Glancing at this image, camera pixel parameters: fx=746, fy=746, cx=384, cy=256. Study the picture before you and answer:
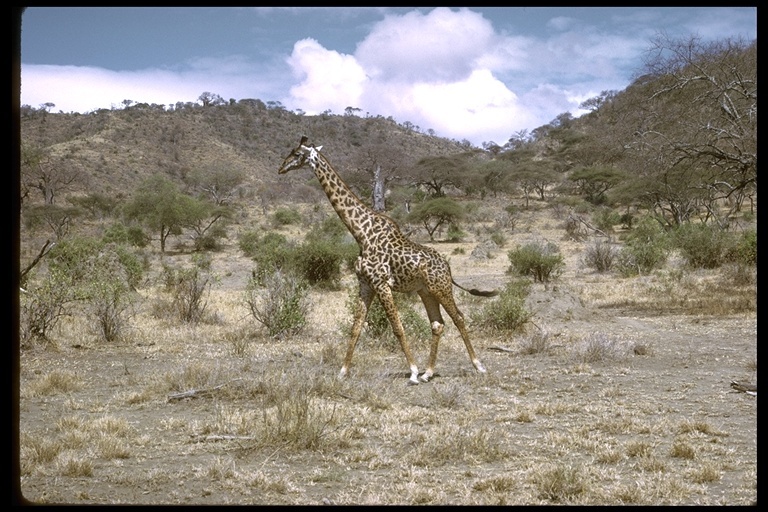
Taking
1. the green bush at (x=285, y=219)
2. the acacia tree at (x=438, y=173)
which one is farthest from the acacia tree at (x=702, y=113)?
the acacia tree at (x=438, y=173)

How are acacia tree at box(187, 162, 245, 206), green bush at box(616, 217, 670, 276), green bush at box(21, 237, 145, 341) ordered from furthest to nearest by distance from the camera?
acacia tree at box(187, 162, 245, 206), green bush at box(616, 217, 670, 276), green bush at box(21, 237, 145, 341)

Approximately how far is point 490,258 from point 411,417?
1989 cm

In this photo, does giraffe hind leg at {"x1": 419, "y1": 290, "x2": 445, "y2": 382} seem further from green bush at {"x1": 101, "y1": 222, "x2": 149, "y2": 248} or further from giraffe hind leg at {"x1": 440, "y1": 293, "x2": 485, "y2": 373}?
green bush at {"x1": 101, "y1": 222, "x2": 149, "y2": 248}

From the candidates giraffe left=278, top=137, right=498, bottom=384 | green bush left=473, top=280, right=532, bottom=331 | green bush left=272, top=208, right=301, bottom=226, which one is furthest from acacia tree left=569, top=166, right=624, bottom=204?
giraffe left=278, top=137, right=498, bottom=384

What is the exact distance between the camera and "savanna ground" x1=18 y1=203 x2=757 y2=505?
15.6 feet

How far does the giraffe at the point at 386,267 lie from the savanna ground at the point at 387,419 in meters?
0.46

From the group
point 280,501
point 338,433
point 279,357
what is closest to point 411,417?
point 338,433

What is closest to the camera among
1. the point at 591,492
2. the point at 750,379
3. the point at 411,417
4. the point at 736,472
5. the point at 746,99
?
the point at 591,492

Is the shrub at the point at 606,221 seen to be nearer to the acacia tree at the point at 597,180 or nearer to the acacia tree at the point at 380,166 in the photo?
the acacia tree at the point at 597,180

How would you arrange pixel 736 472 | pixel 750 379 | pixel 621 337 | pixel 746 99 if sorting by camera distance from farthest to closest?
pixel 746 99, pixel 621 337, pixel 750 379, pixel 736 472

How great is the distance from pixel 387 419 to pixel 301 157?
133 inches

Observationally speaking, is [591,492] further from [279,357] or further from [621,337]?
[621,337]

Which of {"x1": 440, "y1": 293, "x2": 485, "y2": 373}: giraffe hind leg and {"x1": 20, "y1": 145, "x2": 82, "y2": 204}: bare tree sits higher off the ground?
{"x1": 20, "y1": 145, "x2": 82, "y2": 204}: bare tree

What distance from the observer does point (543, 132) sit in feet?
253
